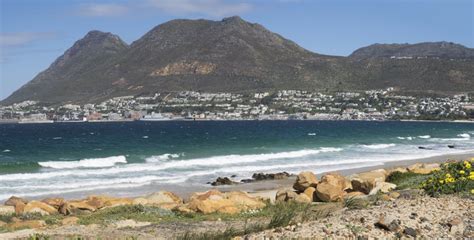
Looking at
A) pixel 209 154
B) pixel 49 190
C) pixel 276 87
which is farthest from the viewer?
pixel 276 87

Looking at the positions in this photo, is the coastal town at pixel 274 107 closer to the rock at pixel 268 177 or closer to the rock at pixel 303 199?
the rock at pixel 268 177

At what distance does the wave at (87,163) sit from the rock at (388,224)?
101 feet

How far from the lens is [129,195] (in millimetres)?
24797

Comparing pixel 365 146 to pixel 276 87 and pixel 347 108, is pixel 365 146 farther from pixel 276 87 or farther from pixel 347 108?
pixel 276 87

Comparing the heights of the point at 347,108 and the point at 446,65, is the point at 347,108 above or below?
below

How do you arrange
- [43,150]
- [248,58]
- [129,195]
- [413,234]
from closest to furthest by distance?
[413,234], [129,195], [43,150], [248,58]

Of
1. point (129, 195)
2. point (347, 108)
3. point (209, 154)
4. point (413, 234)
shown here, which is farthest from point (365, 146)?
point (347, 108)

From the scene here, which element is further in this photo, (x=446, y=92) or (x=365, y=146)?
(x=446, y=92)

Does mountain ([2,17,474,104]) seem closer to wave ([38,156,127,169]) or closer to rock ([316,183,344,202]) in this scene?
wave ([38,156,127,169])

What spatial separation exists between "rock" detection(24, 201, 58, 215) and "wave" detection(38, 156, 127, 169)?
20.4m

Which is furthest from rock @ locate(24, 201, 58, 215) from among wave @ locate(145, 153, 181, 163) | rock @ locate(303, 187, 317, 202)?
wave @ locate(145, 153, 181, 163)

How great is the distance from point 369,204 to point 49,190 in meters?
17.7

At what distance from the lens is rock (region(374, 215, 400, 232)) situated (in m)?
10.0

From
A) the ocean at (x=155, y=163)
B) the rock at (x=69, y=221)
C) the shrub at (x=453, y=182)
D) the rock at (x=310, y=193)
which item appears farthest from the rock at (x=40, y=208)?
the shrub at (x=453, y=182)
